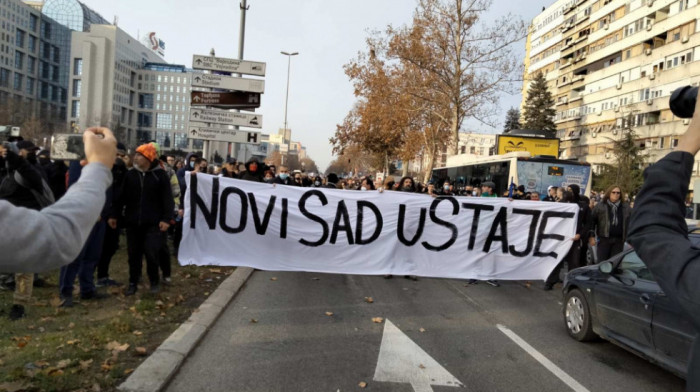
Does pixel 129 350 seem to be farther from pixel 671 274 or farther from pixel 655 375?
pixel 655 375

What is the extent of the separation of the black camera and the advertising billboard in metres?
24.4

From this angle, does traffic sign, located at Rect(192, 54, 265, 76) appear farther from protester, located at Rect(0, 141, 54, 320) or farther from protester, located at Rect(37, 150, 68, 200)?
protester, located at Rect(0, 141, 54, 320)

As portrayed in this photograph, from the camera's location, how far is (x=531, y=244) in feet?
29.6

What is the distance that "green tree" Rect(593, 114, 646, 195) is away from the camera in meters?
45.0

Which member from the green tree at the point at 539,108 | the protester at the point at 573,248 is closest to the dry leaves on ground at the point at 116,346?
the protester at the point at 573,248

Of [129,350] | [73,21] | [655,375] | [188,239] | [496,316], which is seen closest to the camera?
[129,350]

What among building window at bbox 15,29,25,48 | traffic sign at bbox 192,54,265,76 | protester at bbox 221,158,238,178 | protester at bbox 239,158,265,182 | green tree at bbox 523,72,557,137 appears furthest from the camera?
building window at bbox 15,29,25,48

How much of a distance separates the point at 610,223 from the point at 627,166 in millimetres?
40841

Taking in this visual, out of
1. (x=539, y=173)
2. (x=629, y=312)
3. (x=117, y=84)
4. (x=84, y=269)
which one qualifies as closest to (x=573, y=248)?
(x=629, y=312)

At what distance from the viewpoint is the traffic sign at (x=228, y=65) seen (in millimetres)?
13062

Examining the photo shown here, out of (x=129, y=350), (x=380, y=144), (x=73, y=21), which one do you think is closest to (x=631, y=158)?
(x=380, y=144)

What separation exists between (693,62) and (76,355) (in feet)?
165

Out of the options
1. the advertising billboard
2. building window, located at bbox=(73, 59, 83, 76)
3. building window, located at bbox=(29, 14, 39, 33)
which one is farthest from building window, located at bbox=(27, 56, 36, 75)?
the advertising billboard

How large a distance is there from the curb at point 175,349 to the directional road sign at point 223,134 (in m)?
6.81
